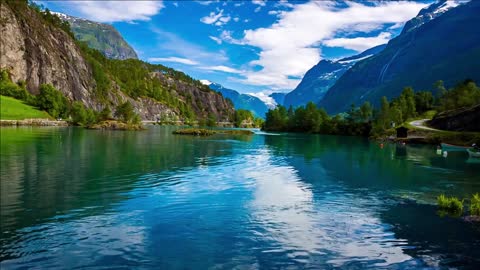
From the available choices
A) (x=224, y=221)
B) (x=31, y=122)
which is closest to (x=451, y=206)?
(x=224, y=221)

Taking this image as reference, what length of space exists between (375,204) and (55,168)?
38.8 metres

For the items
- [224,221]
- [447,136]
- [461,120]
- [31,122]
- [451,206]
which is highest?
[461,120]

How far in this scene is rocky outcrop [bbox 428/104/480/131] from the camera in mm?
115019

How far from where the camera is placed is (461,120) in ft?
401

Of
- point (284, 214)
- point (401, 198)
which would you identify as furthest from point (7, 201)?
point (401, 198)

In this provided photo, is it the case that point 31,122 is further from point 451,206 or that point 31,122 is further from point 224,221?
point 451,206

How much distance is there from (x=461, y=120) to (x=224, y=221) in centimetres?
12185

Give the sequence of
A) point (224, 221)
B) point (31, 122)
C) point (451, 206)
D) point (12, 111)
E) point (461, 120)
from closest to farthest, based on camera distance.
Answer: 1. point (224, 221)
2. point (451, 206)
3. point (461, 120)
4. point (31, 122)
5. point (12, 111)

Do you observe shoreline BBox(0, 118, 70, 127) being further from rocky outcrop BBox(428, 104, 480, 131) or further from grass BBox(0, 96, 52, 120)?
rocky outcrop BBox(428, 104, 480, 131)

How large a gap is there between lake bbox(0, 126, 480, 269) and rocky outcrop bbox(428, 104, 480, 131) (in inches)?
3157

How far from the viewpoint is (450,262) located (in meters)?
19.4

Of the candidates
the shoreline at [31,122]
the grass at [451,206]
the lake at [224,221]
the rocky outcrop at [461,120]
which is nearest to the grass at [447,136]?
the rocky outcrop at [461,120]

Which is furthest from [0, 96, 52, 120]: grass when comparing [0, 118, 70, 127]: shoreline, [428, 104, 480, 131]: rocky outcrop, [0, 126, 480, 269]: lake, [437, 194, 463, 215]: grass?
[437, 194, 463, 215]: grass

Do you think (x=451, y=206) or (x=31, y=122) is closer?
(x=451, y=206)
